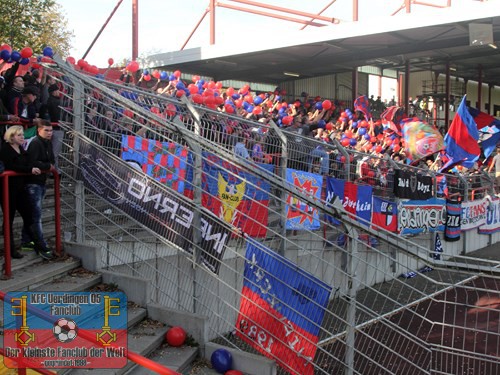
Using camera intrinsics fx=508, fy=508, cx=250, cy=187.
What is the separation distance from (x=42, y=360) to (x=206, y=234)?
210 centimetres

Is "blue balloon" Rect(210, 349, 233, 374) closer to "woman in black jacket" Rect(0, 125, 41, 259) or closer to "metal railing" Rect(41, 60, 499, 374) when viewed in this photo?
"metal railing" Rect(41, 60, 499, 374)

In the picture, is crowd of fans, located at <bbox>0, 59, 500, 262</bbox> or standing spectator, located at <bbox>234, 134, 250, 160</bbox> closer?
crowd of fans, located at <bbox>0, 59, 500, 262</bbox>

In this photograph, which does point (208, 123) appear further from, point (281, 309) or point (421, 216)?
point (421, 216)

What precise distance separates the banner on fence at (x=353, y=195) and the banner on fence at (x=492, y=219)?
6.87 metres

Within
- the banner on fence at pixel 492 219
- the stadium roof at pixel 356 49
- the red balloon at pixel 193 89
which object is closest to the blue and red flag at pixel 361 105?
the stadium roof at pixel 356 49

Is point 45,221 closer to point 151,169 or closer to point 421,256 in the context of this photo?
point 151,169

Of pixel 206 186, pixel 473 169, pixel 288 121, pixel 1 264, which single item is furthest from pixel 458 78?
pixel 1 264

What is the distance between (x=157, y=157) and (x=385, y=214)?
21.4 ft

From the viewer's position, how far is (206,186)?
6.26 meters

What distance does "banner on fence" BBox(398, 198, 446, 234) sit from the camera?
11672 mm

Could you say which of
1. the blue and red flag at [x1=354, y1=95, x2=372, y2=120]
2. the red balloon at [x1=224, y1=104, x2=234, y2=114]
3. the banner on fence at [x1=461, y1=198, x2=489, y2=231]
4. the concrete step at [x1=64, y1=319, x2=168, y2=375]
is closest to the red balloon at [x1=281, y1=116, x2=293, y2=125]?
the red balloon at [x1=224, y1=104, x2=234, y2=114]

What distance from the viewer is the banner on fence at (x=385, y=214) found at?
10778 mm

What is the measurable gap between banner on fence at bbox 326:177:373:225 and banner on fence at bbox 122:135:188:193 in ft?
12.5

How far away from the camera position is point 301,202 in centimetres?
783
